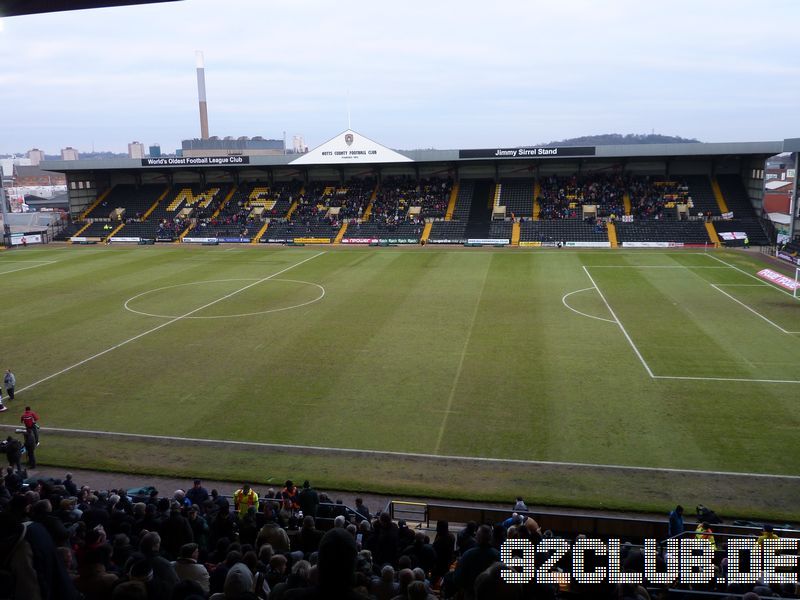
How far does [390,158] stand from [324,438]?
48404 mm

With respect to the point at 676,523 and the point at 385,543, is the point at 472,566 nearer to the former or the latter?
the point at 385,543

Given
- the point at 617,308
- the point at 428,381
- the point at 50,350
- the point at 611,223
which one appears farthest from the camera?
the point at 611,223

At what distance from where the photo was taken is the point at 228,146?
428 feet

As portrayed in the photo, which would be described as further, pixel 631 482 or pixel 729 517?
pixel 631 482

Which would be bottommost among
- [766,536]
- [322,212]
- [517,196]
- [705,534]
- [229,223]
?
[705,534]

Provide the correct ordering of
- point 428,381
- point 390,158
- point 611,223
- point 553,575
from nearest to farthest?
point 553,575
point 428,381
point 611,223
point 390,158

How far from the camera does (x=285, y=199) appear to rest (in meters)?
69.9

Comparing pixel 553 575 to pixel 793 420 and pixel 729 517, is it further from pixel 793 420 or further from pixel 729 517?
pixel 793 420

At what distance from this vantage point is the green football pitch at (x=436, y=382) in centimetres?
1648

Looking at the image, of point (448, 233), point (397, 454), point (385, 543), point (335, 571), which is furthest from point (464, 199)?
point (335, 571)

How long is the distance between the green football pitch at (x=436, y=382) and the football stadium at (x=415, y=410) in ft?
0.39

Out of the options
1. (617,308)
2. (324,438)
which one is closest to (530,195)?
(617,308)

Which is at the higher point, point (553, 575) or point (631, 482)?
point (553, 575)

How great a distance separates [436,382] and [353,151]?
148 feet
